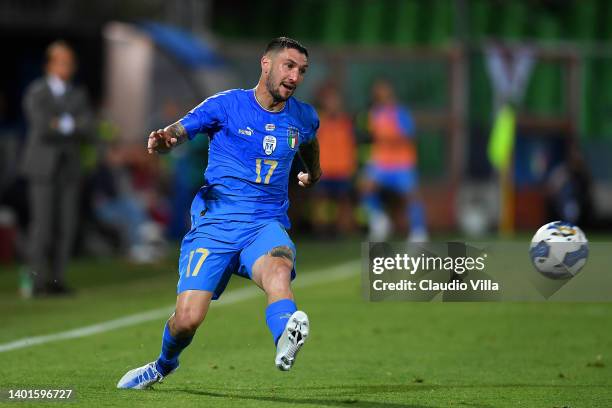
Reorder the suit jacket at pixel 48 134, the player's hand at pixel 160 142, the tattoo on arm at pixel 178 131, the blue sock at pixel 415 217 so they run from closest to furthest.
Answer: the player's hand at pixel 160 142 < the tattoo on arm at pixel 178 131 < the suit jacket at pixel 48 134 < the blue sock at pixel 415 217

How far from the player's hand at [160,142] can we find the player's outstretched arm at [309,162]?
980 mm

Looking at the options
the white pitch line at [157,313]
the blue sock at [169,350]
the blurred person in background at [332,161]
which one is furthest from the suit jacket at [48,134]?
the blurred person in background at [332,161]

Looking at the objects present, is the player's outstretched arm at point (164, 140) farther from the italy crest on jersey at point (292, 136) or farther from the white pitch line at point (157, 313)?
the white pitch line at point (157, 313)

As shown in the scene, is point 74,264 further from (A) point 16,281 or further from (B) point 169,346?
(B) point 169,346

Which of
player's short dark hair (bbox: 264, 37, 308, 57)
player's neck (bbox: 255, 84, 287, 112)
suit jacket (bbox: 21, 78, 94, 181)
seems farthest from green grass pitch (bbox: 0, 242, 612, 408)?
player's short dark hair (bbox: 264, 37, 308, 57)

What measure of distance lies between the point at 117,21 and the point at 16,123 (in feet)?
7.99

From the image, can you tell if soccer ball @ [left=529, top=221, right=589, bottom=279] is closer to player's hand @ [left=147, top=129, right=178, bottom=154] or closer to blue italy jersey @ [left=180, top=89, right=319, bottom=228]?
blue italy jersey @ [left=180, top=89, right=319, bottom=228]

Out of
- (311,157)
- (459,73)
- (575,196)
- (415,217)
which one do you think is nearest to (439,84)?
(459,73)

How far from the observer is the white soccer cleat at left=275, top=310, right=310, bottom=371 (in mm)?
7473

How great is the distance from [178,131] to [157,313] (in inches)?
225

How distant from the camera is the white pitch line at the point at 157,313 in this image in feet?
37.2

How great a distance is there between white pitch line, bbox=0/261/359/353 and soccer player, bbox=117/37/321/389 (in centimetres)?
289

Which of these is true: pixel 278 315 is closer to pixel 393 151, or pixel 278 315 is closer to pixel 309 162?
pixel 309 162

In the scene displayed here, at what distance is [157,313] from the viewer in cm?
1359
